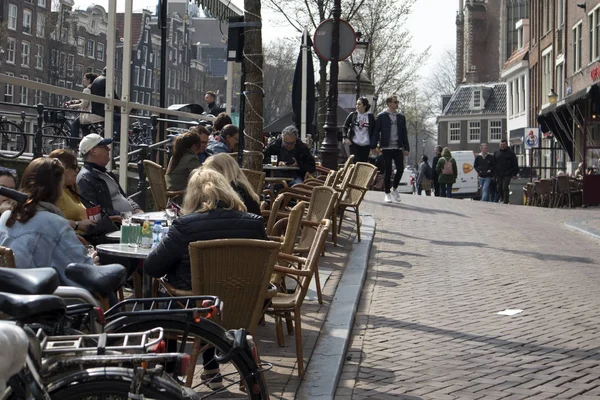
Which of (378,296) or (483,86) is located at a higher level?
(483,86)

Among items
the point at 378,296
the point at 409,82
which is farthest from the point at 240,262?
the point at 409,82

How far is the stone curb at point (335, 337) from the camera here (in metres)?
5.77

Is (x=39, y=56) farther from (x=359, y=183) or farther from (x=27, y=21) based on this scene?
(x=359, y=183)

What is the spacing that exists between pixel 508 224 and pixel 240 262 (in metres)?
12.5

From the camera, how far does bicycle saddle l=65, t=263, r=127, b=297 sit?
3.71 meters

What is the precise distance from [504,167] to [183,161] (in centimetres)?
1790

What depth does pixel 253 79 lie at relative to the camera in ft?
33.2

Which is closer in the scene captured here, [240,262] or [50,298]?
[50,298]

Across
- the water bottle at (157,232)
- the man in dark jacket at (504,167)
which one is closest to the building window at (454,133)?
the man in dark jacket at (504,167)

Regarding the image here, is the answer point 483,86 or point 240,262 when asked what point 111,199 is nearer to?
point 240,262

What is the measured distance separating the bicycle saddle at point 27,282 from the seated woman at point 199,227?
93.3 inches

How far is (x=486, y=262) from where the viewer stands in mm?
11789

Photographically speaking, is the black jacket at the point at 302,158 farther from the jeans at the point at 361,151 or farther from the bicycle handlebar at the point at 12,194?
the bicycle handlebar at the point at 12,194

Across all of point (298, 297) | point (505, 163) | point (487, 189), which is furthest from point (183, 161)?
point (487, 189)
